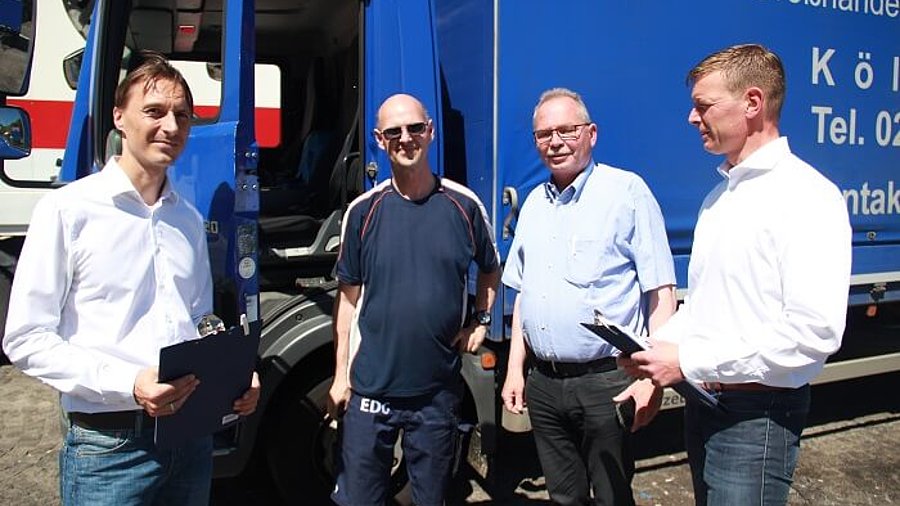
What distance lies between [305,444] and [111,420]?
1.57 meters

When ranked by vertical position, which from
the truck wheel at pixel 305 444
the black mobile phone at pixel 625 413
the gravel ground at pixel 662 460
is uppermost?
the black mobile phone at pixel 625 413

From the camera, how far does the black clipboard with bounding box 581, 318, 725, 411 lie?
160 centimetres

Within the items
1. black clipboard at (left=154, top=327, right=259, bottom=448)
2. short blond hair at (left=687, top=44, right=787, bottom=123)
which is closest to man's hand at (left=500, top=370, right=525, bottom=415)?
black clipboard at (left=154, top=327, right=259, bottom=448)

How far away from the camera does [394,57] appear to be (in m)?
2.80

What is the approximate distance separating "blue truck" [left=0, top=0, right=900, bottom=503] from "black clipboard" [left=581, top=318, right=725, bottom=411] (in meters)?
1.28

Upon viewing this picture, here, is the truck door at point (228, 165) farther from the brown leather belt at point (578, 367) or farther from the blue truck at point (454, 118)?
the brown leather belt at point (578, 367)

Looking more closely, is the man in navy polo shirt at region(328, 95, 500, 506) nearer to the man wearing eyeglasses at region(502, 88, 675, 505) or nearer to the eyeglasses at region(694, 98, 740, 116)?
the man wearing eyeglasses at region(502, 88, 675, 505)

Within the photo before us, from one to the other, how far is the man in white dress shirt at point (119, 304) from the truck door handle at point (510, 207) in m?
1.48

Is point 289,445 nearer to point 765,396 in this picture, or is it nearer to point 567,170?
point 567,170

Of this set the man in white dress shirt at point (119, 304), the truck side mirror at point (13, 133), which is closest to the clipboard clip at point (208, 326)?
the man in white dress shirt at point (119, 304)

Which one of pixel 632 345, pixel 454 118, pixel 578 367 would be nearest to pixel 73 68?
pixel 454 118

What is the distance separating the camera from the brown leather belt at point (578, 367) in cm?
218

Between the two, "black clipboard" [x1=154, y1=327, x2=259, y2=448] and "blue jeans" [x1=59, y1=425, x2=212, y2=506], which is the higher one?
"black clipboard" [x1=154, y1=327, x2=259, y2=448]

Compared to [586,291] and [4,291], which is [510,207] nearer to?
[586,291]
